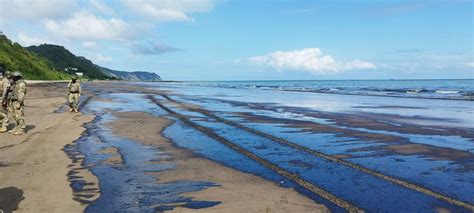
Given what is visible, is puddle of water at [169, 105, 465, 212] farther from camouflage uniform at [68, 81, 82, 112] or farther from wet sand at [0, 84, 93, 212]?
camouflage uniform at [68, 81, 82, 112]

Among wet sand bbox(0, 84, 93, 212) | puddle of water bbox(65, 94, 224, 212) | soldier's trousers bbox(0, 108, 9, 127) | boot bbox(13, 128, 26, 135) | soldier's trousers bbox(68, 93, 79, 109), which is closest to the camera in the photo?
wet sand bbox(0, 84, 93, 212)

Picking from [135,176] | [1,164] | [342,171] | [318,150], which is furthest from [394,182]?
[1,164]

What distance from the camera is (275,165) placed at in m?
10.2

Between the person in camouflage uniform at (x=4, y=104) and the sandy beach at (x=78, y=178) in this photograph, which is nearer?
the sandy beach at (x=78, y=178)

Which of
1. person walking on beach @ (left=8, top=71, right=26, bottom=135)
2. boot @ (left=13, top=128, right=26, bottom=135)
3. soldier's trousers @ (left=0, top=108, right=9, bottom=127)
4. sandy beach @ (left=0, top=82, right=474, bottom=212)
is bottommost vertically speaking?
sandy beach @ (left=0, top=82, right=474, bottom=212)

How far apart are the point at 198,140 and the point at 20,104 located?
231 inches

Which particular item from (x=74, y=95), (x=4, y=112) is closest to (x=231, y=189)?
(x=4, y=112)

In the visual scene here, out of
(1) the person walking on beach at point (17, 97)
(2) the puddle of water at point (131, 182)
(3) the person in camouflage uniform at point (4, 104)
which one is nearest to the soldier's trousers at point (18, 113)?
(1) the person walking on beach at point (17, 97)

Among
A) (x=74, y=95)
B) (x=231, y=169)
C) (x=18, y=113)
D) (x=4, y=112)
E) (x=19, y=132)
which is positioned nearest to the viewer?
(x=231, y=169)

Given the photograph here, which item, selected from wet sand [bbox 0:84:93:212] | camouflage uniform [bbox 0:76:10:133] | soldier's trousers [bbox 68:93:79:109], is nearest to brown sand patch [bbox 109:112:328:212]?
wet sand [bbox 0:84:93:212]

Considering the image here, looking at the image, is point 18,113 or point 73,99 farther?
point 73,99

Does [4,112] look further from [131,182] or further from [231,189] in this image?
[231,189]

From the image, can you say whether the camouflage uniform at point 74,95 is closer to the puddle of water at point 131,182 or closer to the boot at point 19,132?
the boot at point 19,132

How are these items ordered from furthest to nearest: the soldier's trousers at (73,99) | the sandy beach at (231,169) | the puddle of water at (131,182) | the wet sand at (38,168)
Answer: the soldier's trousers at (73,99) → the sandy beach at (231,169) → the puddle of water at (131,182) → the wet sand at (38,168)
